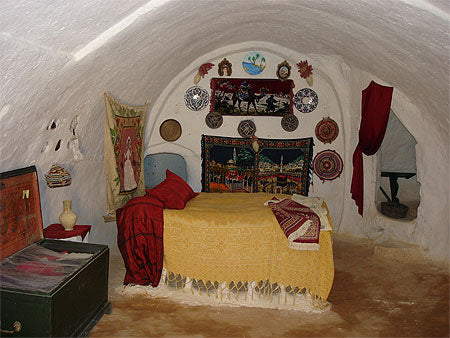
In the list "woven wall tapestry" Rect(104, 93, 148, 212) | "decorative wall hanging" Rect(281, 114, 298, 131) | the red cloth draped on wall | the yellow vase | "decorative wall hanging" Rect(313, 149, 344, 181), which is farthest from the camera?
"decorative wall hanging" Rect(281, 114, 298, 131)

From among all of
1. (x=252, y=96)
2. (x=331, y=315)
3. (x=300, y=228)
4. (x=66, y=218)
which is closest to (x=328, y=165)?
(x=252, y=96)

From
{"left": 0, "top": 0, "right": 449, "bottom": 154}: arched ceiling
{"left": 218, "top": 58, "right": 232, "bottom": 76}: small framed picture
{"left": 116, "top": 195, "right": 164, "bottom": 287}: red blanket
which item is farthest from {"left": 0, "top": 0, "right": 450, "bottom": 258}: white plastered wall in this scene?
{"left": 116, "top": 195, "right": 164, "bottom": 287}: red blanket

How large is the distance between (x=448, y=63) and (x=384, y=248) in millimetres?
3155

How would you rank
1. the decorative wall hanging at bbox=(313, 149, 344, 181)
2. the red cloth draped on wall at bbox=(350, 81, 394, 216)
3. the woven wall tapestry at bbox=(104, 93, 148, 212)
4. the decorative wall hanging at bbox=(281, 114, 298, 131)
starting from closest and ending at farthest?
the woven wall tapestry at bbox=(104, 93, 148, 212) → the red cloth draped on wall at bbox=(350, 81, 394, 216) → the decorative wall hanging at bbox=(313, 149, 344, 181) → the decorative wall hanging at bbox=(281, 114, 298, 131)

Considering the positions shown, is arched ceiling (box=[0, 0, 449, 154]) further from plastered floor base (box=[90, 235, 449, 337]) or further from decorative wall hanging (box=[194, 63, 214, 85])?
plastered floor base (box=[90, 235, 449, 337])

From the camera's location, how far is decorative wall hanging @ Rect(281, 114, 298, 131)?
7270mm

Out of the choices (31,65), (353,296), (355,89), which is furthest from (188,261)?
(355,89)

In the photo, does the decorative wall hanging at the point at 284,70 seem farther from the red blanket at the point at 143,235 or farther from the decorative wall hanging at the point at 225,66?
the red blanket at the point at 143,235

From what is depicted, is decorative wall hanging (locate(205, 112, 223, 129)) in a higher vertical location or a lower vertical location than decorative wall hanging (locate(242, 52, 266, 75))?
lower

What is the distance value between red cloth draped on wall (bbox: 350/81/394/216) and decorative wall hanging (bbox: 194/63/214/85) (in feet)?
8.88

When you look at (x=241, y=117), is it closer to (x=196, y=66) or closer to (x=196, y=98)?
(x=196, y=98)

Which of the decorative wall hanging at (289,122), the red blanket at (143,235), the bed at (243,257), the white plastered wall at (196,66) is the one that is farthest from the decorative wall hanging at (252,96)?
the red blanket at (143,235)

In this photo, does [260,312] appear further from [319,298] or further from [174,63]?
[174,63]

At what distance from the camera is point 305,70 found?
7082 mm
